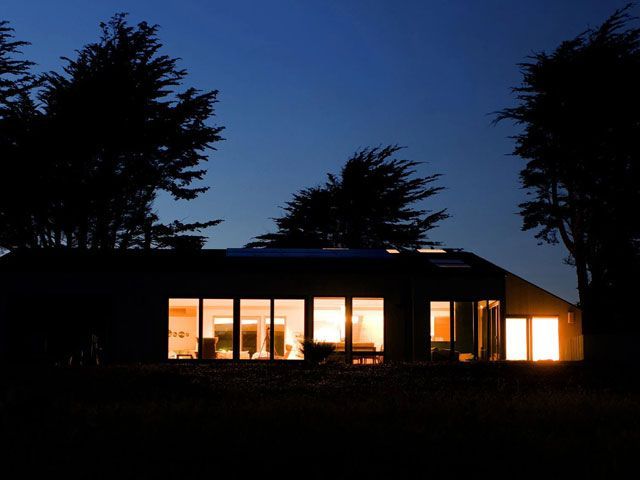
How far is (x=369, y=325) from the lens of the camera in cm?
2325

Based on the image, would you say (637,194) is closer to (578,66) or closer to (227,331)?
(578,66)

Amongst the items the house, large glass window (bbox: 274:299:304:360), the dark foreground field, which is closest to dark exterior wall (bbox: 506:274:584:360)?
the house

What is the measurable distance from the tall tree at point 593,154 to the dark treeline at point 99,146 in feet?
40.3

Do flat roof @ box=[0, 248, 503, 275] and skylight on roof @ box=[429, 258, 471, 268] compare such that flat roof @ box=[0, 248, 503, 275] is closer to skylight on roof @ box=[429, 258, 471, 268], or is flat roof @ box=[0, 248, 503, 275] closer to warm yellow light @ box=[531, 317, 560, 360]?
skylight on roof @ box=[429, 258, 471, 268]

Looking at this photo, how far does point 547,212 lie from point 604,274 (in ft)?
9.88

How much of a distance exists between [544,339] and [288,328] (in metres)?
7.69

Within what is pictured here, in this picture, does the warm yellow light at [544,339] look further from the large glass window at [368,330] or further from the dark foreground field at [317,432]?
the dark foreground field at [317,432]

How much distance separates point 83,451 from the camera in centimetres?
794

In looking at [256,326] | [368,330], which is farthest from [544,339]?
[256,326]

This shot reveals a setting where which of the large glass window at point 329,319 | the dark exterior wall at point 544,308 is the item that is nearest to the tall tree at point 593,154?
the dark exterior wall at point 544,308

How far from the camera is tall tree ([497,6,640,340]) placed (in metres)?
30.1

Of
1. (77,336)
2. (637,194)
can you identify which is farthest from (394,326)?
(637,194)

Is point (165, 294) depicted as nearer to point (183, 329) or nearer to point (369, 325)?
point (183, 329)

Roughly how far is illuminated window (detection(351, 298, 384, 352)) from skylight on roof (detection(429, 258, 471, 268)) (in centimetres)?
210
